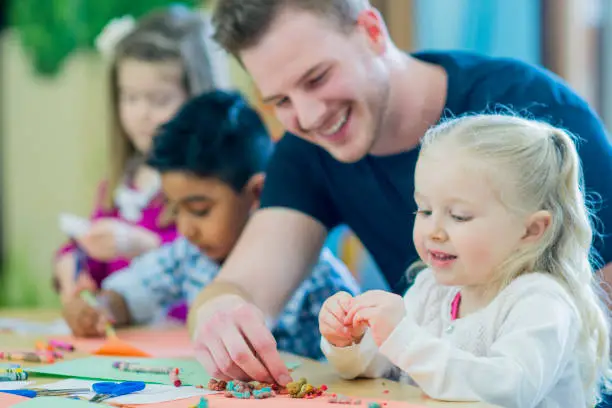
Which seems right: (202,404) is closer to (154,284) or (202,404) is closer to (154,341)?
(154,341)

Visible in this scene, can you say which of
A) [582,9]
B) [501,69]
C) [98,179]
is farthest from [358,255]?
[98,179]

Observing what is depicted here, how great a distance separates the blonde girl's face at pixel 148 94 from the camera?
2.27 meters

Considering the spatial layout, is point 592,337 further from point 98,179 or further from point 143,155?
point 98,179

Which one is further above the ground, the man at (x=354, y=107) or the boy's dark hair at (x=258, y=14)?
the boy's dark hair at (x=258, y=14)

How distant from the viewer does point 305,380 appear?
3.35ft

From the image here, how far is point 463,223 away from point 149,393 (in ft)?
1.26

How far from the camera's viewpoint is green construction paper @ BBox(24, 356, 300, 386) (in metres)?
1.08

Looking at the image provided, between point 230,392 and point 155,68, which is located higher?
point 155,68

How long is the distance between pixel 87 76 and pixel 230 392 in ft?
8.13

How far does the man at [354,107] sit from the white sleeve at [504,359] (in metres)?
0.29

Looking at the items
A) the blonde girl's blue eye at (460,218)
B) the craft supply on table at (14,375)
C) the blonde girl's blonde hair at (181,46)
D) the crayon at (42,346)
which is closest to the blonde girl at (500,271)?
the blonde girl's blue eye at (460,218)

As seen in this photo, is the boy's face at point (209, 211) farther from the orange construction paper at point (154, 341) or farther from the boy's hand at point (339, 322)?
the boy's hand at point (339, 322)

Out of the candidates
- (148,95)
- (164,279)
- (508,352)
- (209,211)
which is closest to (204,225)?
(209,211)

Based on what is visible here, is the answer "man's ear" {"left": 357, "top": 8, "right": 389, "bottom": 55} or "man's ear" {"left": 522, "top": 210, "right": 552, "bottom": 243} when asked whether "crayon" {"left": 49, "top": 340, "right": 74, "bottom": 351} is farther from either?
"man's ear" {"left": 522, "top": 210, "right": 552, "bottom": 243}
